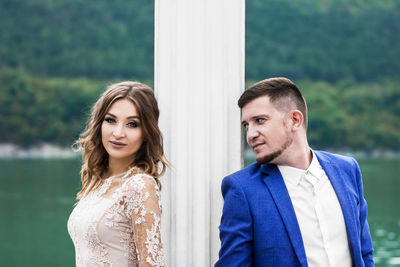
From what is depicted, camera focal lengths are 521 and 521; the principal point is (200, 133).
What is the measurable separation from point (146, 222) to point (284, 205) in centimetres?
36

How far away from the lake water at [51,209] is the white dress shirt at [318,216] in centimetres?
852

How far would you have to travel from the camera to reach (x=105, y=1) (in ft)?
140

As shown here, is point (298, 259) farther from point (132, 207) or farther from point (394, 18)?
point (394, 18)

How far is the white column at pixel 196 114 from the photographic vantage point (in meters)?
1.46

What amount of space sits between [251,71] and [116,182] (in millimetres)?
36938

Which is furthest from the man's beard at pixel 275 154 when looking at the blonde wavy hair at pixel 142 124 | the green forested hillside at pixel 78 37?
the green forested hillside at pixel 78 37

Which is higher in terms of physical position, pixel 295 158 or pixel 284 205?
pixel 295 158

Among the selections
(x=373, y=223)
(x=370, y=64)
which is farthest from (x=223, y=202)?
(x=370, y=64)

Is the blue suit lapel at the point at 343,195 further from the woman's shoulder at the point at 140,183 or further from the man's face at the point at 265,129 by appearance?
the woman's shoulder at the point at 140,183

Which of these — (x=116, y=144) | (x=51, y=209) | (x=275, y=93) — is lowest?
(x=51, y=209)

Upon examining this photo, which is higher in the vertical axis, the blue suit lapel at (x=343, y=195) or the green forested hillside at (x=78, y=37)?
the green forested hillside at (x=78, y=37)

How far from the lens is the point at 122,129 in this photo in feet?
4.70

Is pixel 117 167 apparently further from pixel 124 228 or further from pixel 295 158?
pixel 295 158

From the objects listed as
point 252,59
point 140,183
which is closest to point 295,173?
point 140,183
